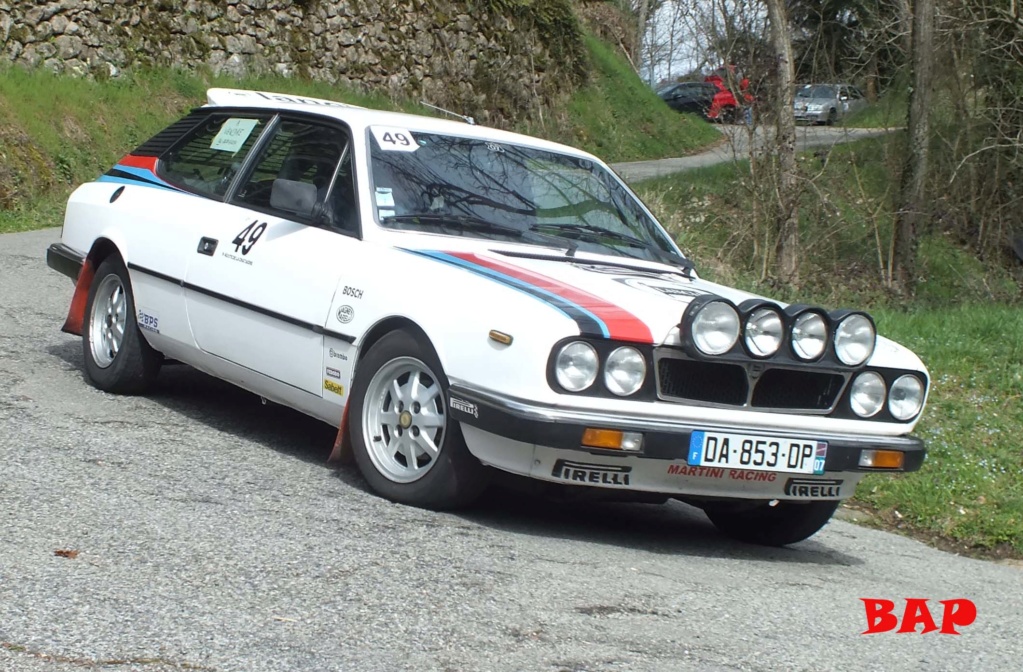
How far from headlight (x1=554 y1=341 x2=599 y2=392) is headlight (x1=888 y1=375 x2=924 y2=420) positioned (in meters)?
1.40

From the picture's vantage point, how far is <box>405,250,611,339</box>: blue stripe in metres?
4.60

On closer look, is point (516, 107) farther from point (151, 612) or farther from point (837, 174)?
point (151, 612)

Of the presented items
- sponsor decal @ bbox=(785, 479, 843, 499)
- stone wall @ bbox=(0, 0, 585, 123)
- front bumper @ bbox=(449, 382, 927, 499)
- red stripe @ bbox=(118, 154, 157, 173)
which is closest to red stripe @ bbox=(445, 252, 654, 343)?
front bumper @ bbox=(449, 382, 927, 499)

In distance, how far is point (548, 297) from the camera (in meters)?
4.79

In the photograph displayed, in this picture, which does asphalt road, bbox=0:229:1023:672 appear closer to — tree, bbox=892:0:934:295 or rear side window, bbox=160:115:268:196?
rear side window, bbox=160:115:268:196

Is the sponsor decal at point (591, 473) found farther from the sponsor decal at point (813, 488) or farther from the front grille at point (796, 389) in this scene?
the sponsor decal at point (813, 488)

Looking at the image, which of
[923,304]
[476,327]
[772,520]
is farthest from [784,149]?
[476,327]

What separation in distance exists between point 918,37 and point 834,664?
1402 centimetres

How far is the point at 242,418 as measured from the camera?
6.61m

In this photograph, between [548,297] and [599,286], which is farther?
[599,286]

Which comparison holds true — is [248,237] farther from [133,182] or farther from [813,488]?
[813,488]

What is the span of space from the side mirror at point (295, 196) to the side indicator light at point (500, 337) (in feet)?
4.37

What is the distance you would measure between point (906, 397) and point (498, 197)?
1994 mm

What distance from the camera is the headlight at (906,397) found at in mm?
5262
